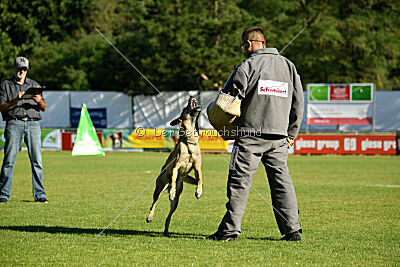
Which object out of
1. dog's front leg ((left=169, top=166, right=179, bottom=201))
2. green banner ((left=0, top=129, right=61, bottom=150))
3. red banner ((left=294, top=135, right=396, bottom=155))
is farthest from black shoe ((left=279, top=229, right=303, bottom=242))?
green banner ((left=0, top=129, right=61, bottom=150))

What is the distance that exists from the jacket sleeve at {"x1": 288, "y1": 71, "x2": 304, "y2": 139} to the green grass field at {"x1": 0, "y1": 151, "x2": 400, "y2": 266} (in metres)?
1.39

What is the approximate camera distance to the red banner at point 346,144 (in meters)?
29.5

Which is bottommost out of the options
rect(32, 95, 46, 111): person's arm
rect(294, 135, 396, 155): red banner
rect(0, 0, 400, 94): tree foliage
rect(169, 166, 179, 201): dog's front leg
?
rect(294, 135, 396, 155): red banner

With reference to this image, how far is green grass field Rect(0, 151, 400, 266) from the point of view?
6316mm

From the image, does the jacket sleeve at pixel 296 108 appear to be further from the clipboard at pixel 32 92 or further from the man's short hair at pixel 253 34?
the clipboard at pixel 32 92

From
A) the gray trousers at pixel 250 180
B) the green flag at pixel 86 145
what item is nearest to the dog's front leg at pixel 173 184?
the gray trousers at pixel 250 180

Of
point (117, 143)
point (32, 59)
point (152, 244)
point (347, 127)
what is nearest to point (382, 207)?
point (152, 244)

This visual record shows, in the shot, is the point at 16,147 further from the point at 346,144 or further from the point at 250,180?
the point at 346,144

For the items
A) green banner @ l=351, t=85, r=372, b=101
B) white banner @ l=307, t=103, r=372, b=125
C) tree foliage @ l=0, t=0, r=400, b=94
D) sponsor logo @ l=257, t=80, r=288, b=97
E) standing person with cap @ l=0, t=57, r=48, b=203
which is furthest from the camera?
tree foliage @ l=0, t=0, r=400, b=94

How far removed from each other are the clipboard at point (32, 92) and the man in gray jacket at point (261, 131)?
462 cm

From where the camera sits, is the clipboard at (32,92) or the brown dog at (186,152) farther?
the clipboard at (32,92)

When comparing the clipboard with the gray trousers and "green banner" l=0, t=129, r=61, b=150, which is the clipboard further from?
"green banner" l=0, t=129, r=61, b=150

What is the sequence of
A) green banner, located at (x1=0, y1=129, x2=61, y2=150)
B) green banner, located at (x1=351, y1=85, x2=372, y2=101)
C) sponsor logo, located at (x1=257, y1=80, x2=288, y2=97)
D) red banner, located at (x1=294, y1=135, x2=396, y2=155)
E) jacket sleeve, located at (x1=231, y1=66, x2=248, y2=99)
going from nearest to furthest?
jacket sleeve, located at (x1=231, y1=66, x2=248, y2=99) < sponsor logo, located at (x1=257, y1=80, x2=288, y2=97) < red banner, located at (x1=294, y1=135, x2=396, y2=155) < green banner, located at (x1=0, y1=129, x2=61, y2=150) < green banner, located at (x1=351, y1=85, x2=372, y2=101)

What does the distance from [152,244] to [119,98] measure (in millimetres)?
35164
